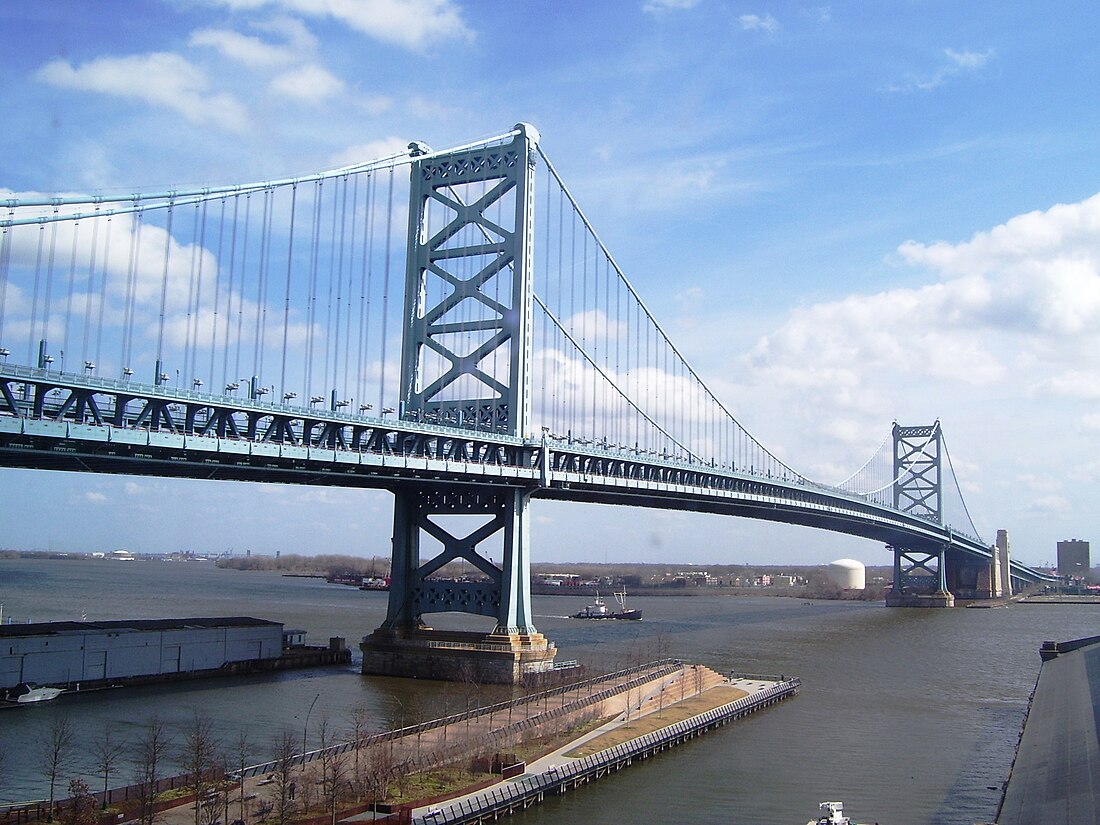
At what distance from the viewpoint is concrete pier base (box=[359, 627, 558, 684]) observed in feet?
136

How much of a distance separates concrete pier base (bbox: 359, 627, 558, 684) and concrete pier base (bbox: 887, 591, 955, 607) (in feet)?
272

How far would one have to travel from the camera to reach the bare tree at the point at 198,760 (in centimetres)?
2027

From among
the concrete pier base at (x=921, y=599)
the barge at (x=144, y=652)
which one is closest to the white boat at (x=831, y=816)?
the barge at (x=144, y=652)

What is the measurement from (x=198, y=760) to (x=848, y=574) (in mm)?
154323

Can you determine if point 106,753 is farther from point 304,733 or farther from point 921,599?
point 921,599

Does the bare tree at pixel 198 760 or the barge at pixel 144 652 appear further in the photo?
the barge at pixel 144 652

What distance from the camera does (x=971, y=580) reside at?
420 ft

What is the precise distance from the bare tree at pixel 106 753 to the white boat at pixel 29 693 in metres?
6.25

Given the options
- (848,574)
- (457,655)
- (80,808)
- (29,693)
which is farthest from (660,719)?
(848,574)

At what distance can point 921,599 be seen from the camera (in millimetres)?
115750

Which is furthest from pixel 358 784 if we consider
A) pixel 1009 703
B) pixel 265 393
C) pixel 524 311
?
pixel 1009 703

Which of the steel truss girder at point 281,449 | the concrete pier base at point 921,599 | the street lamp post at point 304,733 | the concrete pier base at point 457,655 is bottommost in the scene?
the street lamp post at point 304,733

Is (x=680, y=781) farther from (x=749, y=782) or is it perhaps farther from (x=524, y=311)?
(x=524, y=311)

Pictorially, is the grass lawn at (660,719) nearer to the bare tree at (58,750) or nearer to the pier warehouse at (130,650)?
the bare tree at (58,750)
